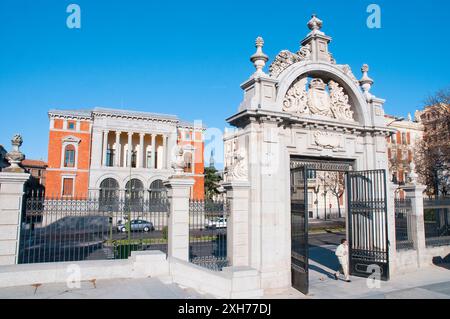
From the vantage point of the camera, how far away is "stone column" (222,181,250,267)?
Answer: 9.24m

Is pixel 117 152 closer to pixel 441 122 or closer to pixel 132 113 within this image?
pixel 132 113

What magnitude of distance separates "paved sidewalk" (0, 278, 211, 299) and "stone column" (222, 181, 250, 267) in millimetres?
2356

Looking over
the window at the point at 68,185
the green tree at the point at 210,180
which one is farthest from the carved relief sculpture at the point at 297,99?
the window at the point at 68,185

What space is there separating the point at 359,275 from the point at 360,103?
6.00m

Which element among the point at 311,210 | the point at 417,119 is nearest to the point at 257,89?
the point at 311,210

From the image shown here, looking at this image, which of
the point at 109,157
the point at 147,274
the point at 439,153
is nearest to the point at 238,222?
the point at 147,274

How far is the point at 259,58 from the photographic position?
991 cm

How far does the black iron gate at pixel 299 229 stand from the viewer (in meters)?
9.28

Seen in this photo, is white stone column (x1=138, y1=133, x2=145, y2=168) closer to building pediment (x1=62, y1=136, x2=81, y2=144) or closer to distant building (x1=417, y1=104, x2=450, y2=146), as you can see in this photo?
building pediment (x1=62, y1=136, x2=81, y2=144)

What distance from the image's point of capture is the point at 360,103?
11875mm

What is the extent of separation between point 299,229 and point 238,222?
191 cm

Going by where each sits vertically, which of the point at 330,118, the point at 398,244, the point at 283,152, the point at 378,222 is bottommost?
the point at 398,244

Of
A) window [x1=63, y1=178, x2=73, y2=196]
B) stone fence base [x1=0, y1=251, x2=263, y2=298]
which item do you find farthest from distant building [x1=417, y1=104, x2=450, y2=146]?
window [x1=63, y1=178, x2=73, y2=196]
